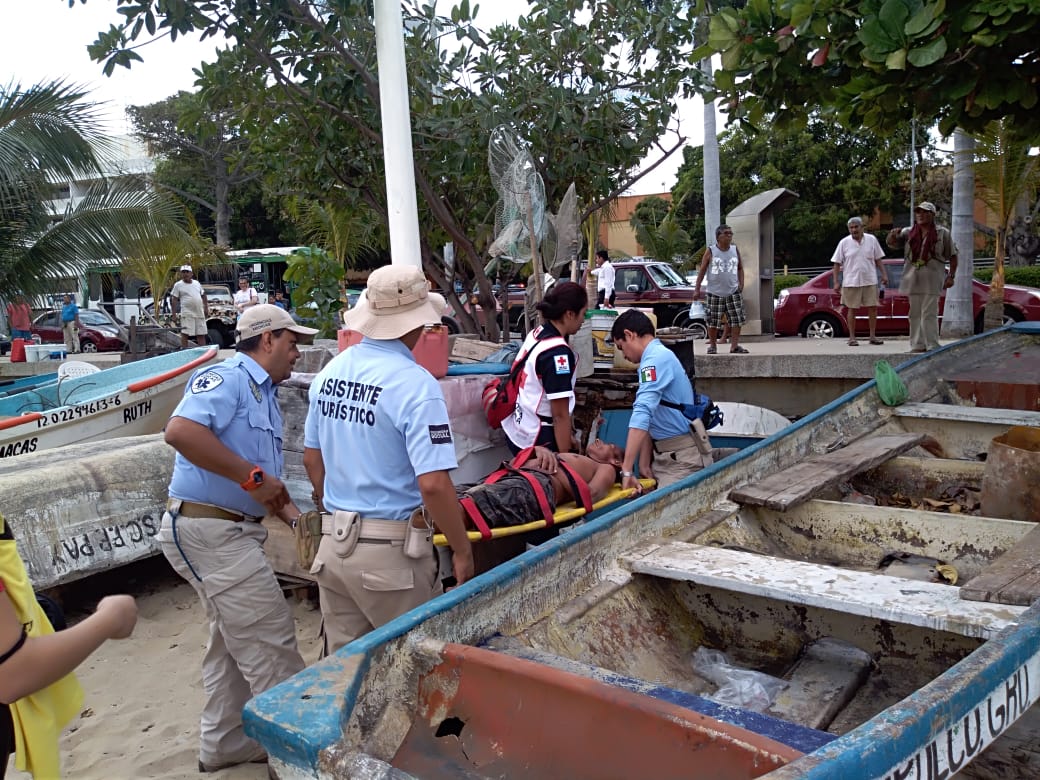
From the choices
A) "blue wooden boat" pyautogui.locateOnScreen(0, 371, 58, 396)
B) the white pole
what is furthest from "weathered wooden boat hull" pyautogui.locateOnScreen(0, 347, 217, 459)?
the white pole

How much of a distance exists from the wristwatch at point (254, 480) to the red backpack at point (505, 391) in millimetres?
1526

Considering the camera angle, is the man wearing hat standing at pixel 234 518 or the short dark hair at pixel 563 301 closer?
the man wearing hat standing at pixel 234 518

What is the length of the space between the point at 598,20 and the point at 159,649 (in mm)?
6067

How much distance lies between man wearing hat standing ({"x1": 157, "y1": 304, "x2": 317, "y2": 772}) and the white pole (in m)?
2.31

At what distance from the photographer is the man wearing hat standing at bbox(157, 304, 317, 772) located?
3154 millimetres

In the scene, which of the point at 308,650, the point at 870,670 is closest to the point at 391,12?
the point at 308,650

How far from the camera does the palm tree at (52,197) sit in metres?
8.60

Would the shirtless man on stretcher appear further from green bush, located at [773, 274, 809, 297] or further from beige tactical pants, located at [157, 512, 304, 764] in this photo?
green bush, located at [773, 274, 809, 297]

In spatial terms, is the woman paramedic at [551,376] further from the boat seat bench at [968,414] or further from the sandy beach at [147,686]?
the boat seat bench at [968,414]

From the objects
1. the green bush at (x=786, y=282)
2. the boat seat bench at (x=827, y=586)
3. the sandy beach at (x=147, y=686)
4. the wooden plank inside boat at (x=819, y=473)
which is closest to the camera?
the boat seat bench at (x=827, y=586)

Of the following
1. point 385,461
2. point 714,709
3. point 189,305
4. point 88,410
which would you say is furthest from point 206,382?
point 189,305

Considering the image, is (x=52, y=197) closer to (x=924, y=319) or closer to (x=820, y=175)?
(x=924, y=319)

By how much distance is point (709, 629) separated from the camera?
11.7 ft

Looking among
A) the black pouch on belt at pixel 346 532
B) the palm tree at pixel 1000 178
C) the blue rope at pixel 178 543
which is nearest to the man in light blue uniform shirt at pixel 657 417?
the black pouch on belt at pixel 346 532
